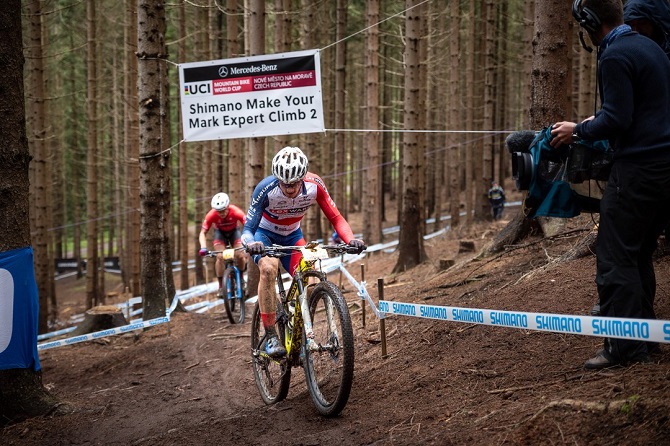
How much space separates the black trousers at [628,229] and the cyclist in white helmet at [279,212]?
2275 millimetres

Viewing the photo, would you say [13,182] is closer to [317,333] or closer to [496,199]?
[317,333]

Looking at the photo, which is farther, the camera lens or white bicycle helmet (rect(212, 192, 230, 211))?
white bicycle helmet (rect(212, 192, 230, 211))

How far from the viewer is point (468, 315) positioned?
198 inches

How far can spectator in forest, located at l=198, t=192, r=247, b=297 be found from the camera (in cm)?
1167

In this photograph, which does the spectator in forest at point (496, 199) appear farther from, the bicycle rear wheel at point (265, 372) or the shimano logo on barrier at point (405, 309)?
the shimano logo on barrier at point (405, 309)

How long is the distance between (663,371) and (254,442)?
9.53 ft

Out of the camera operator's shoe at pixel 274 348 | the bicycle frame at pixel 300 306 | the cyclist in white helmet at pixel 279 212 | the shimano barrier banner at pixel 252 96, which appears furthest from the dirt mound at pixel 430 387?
the shimano barrier banner at pixel 252 96

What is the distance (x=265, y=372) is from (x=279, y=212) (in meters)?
1.57

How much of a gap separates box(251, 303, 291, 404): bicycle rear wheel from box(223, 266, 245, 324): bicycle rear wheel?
4.33 m

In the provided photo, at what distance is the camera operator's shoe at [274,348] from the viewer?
6.09 meters

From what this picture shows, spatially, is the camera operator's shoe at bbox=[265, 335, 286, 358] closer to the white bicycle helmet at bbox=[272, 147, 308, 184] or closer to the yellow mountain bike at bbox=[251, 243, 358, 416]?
the yellow mountain bike at bbox=[251, 243, 358, 416]

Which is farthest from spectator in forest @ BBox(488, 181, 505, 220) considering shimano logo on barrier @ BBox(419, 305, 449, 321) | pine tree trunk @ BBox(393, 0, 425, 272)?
shimano logo on barrier @ BBox(419, 305, 449, 321)

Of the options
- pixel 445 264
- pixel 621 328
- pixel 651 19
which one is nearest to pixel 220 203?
pixel 445 264

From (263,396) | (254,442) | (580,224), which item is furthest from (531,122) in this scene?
(254,442)
